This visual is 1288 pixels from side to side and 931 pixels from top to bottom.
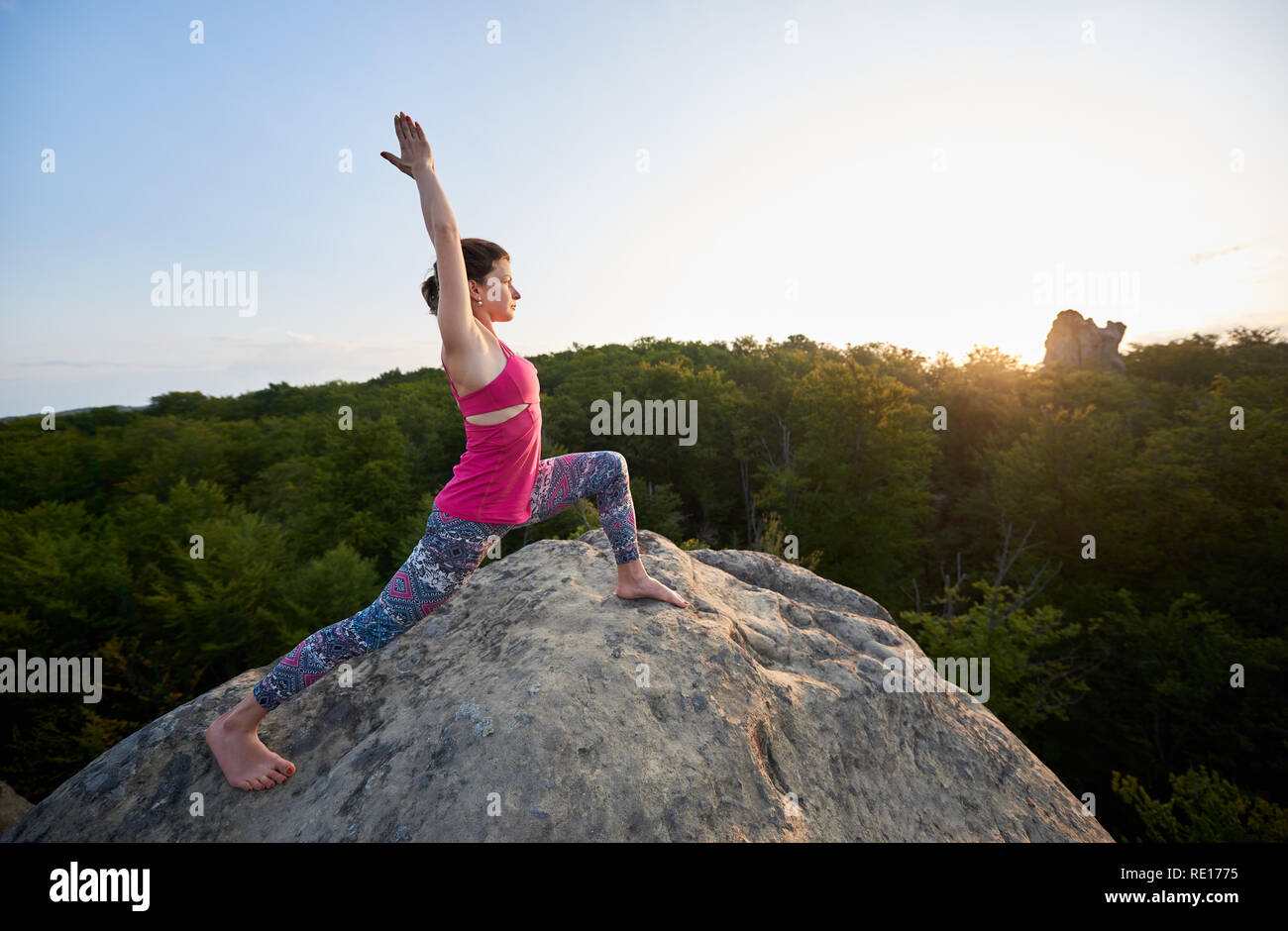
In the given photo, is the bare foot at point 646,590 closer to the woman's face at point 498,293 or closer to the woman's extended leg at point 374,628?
the woman's extended leg at point 374,628

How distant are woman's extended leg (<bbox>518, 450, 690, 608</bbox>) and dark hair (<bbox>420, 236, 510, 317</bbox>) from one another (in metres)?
0.93

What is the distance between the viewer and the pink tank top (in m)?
2.42

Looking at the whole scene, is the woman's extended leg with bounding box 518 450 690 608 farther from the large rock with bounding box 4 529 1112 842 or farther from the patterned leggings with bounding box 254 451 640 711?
the patterned leggings with bounding box 254 451 640 711

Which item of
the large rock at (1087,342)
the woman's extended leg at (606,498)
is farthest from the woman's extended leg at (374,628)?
the large rock at (1087,342)

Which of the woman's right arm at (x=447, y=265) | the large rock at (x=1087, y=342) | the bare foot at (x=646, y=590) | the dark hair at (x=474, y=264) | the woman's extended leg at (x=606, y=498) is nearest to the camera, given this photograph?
the woman's right arm at (x=447, y=265)

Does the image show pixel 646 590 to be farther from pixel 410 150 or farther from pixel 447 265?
pixel 410 150

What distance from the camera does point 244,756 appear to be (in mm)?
2566

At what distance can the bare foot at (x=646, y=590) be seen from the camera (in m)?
3.26

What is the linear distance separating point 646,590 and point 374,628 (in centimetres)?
141

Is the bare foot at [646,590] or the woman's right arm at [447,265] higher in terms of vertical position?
the woman's right arm at [447,265]

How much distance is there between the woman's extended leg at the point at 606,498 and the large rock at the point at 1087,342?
60.3 meters

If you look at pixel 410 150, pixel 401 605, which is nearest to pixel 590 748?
pixel 401 605
